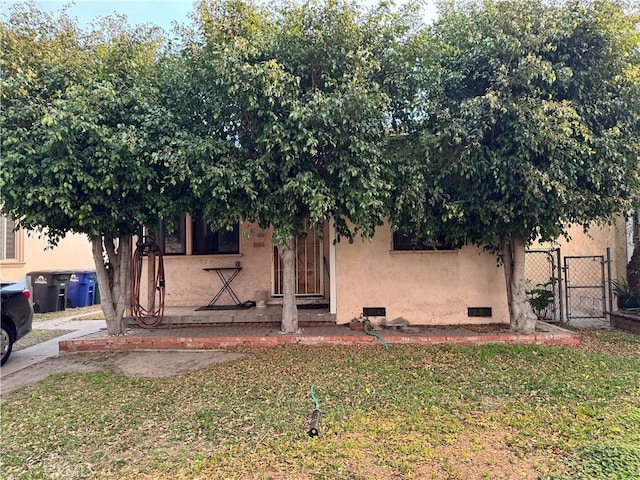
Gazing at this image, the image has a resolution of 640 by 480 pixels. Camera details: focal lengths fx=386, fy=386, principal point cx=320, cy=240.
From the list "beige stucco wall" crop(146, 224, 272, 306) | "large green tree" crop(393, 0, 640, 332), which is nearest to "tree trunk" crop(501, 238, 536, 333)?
"large green tree" crop(393, 0, 640, 332)

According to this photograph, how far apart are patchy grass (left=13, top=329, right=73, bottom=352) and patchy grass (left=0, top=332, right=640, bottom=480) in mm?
2793

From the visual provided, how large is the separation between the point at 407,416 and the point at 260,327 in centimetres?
420

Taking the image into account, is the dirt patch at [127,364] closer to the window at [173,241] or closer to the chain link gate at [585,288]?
the window at [173,241]

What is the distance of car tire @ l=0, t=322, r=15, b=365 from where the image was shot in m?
6.10

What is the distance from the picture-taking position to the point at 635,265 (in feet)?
25.6

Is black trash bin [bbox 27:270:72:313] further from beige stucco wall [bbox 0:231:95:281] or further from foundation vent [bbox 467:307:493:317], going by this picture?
foundation vent [bbox 467:307:493:317]

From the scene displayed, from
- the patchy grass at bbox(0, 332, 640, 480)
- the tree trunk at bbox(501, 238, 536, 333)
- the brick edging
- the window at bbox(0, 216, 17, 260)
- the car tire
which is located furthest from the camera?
the window at bbox(0, 216, 17, 260)

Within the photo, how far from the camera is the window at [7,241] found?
11.3 m

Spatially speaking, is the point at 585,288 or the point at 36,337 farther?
the point at 585,288

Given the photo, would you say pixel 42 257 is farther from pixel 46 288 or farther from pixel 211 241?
pixel 211 241

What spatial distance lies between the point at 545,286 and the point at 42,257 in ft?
47.4

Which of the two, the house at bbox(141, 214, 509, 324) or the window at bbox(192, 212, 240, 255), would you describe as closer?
the house at bbox(141, 214, 509, 324)

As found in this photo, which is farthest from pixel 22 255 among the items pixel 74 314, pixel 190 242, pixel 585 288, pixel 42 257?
pixel 585 288

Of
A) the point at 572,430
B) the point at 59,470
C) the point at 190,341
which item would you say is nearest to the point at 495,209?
the point at 572,430
